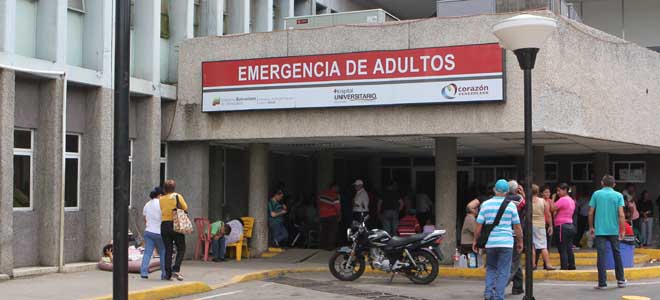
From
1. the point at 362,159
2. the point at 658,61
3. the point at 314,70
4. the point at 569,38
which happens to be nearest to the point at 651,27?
the point at 658,61

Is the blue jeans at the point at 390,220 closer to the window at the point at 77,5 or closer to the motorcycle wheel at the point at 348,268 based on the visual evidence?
the motorcycle wheel at the point at 348,268

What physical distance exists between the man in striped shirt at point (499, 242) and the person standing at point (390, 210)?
10.1 metres

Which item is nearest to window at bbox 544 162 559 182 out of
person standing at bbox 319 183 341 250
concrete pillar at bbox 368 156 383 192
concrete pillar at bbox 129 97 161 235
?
concrete pillar at bbox 368 156 383 192

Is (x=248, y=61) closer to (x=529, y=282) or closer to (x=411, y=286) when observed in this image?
(x=411, y=286)

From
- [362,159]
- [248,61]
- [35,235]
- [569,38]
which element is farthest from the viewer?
[362,159]

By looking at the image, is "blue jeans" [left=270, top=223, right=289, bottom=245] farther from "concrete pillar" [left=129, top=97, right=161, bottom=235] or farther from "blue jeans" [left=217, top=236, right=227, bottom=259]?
"concrete pillar" [left=129, top=97, right=161, bottom=235]

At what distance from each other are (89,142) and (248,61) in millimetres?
3568

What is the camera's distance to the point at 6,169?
45.6ft

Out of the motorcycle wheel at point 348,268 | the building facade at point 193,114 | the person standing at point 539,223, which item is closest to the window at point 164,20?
the building facade at point 193,114

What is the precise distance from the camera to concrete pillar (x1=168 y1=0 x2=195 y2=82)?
18.9m

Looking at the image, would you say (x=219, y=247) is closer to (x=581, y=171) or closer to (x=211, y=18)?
(x=211, y=18)

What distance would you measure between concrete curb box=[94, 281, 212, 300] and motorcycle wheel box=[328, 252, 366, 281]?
8.22ft

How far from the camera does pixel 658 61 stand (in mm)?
20328

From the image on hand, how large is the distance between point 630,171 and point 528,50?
699 inches
